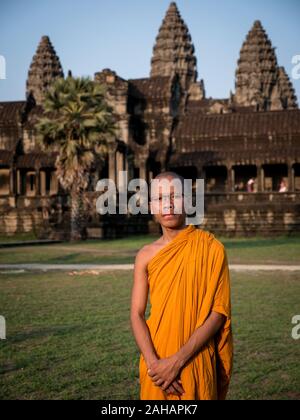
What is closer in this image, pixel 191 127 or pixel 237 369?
pixel 237 369

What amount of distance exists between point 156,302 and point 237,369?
3.02m

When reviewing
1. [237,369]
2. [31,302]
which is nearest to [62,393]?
[237,369]

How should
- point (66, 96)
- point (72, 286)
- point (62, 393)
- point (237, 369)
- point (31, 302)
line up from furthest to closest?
1. point (66, 96)
2. point (72, 286)
3. point (31, 302)
4. point (237, 369)
5. point (62, 393)

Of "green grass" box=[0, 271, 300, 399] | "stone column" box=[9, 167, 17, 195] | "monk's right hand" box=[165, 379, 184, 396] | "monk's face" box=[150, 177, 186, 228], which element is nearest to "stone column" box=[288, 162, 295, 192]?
"stone column" box=[9, 167, 17, 195]

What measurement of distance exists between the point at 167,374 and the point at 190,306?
0.46 meters

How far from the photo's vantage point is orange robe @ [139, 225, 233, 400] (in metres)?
3.87

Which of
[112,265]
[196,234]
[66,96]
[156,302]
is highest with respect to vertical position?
[66,96]

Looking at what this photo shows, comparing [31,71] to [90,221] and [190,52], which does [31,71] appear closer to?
[190,52]

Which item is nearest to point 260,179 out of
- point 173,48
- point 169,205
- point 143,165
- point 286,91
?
point 143,165

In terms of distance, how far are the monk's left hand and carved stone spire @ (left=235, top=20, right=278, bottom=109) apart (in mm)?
70986

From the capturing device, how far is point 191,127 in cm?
Result: 4428

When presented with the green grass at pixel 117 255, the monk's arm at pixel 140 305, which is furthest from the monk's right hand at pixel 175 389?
the green grass at pixel 117 255

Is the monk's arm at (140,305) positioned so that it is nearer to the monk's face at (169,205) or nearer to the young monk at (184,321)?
the young monk at (184,321)

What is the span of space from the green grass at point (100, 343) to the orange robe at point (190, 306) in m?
1.90
